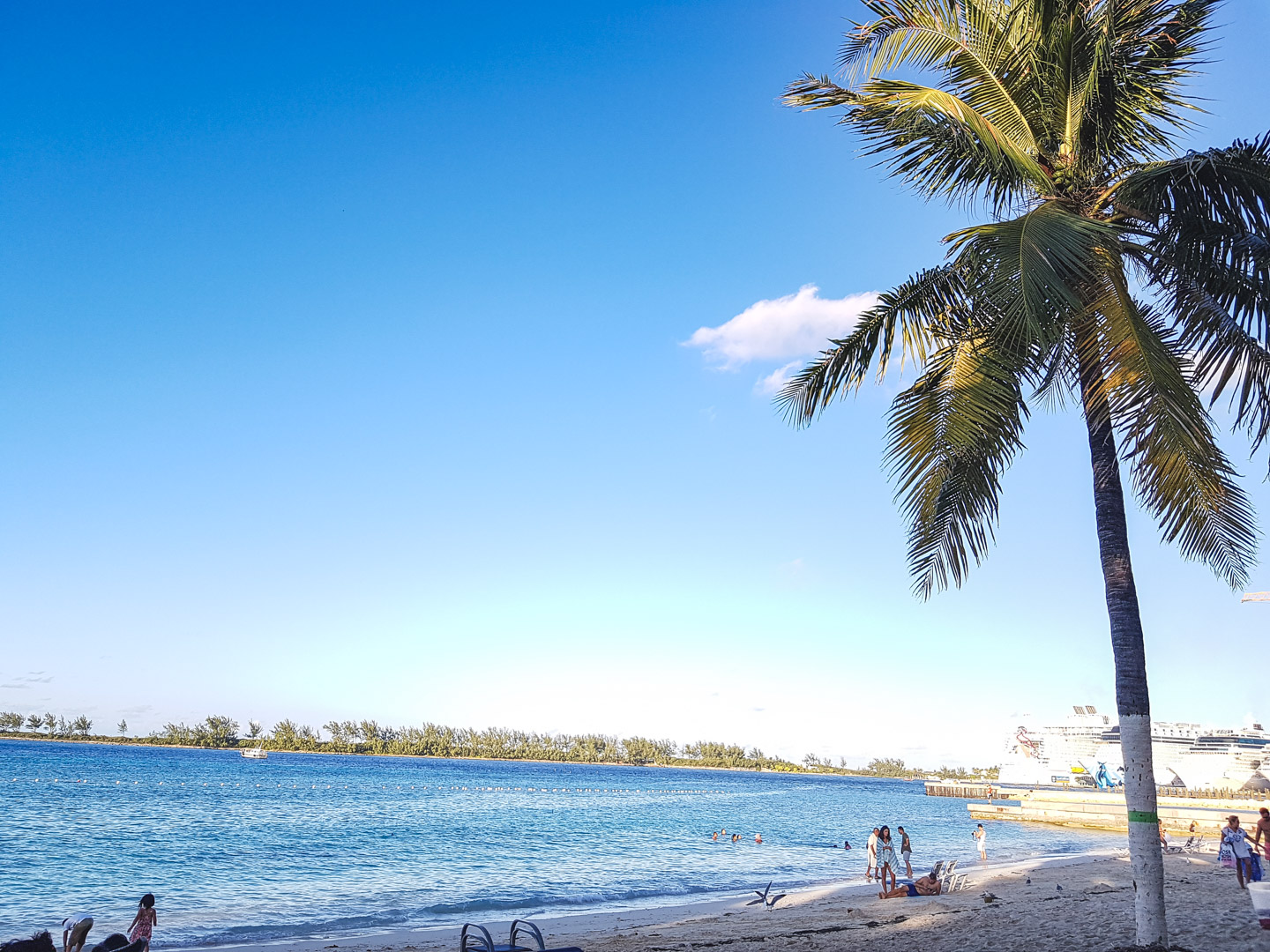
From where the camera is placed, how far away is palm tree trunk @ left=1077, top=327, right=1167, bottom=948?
635 cm

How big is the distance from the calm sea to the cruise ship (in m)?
23.2

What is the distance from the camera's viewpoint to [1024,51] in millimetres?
7613

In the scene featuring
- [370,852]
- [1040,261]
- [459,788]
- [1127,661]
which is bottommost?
[459,788]

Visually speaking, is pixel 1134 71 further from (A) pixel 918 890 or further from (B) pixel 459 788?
(B) pixel 459 788

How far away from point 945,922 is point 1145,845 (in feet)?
25.3

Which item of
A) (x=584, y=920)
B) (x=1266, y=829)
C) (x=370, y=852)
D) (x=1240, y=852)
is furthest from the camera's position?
(x=370, y=852)

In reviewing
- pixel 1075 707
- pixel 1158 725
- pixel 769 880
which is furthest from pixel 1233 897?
pixel 1075 707

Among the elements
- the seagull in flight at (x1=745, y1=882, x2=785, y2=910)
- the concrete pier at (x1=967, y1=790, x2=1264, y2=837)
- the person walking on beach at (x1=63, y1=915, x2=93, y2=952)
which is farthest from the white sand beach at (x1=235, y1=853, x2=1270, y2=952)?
the concrete pier at (x1=967, y1=790, x2=1264, y2=837)

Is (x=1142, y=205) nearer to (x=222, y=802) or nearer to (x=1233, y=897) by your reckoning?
(x=1233, y=897)

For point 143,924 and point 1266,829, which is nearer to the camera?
point 143,924

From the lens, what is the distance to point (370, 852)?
31312mm

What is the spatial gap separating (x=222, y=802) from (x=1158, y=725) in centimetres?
8840

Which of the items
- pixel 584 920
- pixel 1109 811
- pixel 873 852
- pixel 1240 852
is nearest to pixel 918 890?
pixel 873 852

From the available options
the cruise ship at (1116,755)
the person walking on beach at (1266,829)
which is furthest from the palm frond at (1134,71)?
the cruise ship at (1116,755)
